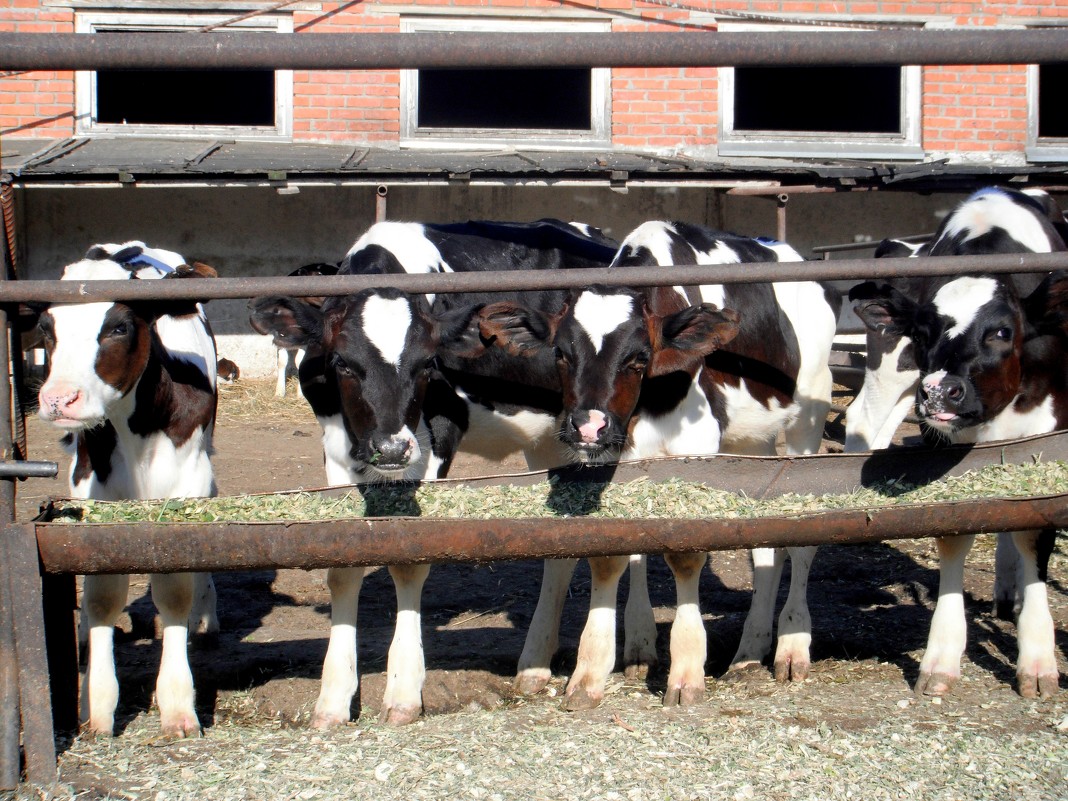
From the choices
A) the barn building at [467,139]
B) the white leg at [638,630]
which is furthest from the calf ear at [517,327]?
the barn building at [467,139]

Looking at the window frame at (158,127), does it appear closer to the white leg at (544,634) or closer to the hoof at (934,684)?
the white leg at (544,634)

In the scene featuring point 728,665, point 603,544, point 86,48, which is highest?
point 86,48

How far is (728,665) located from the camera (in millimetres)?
6152

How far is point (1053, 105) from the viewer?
17.7 metres

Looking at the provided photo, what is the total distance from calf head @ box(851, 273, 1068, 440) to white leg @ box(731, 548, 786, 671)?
50.8 inches

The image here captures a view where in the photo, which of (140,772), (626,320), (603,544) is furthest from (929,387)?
(140,772)

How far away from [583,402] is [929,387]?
1381 mm

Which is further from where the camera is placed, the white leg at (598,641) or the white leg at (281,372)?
the white leg at (281,372)

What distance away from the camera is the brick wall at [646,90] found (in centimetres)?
1394

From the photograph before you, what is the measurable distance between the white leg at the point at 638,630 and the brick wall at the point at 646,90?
9148mm

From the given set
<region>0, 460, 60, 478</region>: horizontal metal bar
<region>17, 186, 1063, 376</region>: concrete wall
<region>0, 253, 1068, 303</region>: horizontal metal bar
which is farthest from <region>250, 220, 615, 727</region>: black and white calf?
<region>17, 186, 1063, 376</region>: concrete wall

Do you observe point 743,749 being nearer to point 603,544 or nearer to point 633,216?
point 603,544

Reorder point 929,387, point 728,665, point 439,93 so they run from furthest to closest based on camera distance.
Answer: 1. point 439,93
2. point 728,665
3. point 929,387

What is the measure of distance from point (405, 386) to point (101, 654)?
162 cm
